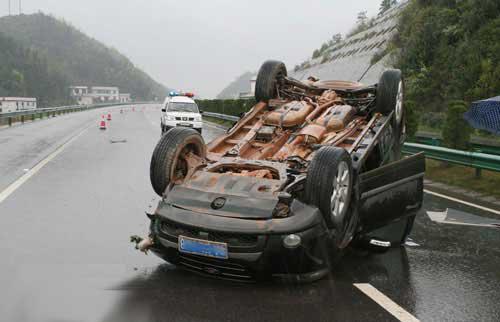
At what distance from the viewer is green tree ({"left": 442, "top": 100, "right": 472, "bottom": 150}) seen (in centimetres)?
1399

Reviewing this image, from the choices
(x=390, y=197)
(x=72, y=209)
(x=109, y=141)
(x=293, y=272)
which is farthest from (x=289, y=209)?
(x=109, y=141)

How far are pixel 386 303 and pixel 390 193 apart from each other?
5.46 feet

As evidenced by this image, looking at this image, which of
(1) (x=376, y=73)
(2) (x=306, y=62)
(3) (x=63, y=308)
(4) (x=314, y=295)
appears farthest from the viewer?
(2) (x=306, y=62)

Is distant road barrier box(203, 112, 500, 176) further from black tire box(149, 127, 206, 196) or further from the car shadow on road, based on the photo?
black tire box(149, 127, 206, 196)

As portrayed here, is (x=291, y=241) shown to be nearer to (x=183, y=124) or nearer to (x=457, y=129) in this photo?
(x=457, y=129)

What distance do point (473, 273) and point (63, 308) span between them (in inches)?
156

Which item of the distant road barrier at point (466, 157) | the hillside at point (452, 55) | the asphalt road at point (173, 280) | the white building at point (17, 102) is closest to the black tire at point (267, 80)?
the asphalt road at point (173, 280)

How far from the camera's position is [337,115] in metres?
7.35

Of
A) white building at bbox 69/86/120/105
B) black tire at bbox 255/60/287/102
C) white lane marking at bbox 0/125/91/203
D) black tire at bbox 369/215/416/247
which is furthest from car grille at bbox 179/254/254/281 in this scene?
white building at bbox 69/86/120/105

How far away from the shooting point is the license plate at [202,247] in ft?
16.2

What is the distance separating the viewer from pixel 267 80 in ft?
27.4

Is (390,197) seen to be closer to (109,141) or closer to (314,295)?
(314,295)

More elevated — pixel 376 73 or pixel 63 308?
pixel 376 73

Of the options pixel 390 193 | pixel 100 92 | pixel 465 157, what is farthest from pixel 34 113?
pixel 100 92
